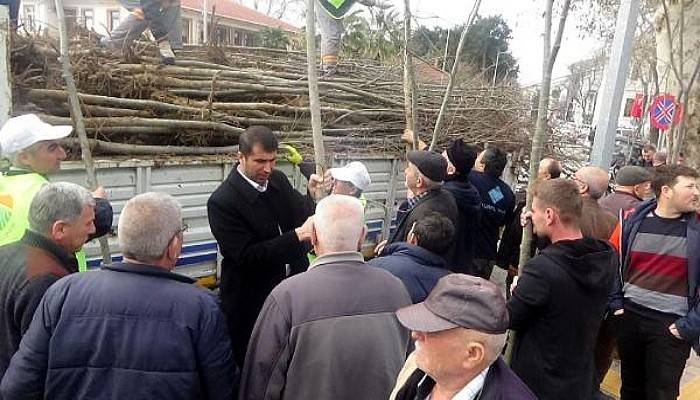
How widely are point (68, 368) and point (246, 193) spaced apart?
4.73 ft

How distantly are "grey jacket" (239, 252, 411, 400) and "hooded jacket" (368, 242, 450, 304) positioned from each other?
51 cm

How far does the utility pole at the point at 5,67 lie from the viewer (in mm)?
3203

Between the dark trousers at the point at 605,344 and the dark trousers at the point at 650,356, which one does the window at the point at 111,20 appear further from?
the dark trousers at the point at 650,356

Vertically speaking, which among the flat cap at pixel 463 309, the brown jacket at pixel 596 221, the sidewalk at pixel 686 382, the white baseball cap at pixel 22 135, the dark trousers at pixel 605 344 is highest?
the white baseball cap at pixel 22 135

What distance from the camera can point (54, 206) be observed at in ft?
6.94

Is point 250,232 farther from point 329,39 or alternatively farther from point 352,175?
point 329,39

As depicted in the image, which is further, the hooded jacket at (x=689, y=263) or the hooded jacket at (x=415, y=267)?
the hooded jacket at (x=689, y=263)

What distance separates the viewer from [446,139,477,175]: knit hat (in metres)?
4.35

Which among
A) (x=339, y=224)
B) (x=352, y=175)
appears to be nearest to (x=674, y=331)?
(x=352, y=175)

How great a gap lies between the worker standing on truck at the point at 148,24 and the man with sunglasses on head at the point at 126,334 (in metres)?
4.14

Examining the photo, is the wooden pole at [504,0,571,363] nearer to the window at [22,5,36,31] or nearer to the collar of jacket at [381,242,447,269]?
the collar of jacket at [381,242,447,269]

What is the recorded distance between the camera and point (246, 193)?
3.07m

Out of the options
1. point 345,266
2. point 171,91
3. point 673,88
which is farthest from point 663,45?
point 345,266

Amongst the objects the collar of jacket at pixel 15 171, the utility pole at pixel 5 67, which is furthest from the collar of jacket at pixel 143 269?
the utility pole at pixel 5 67
